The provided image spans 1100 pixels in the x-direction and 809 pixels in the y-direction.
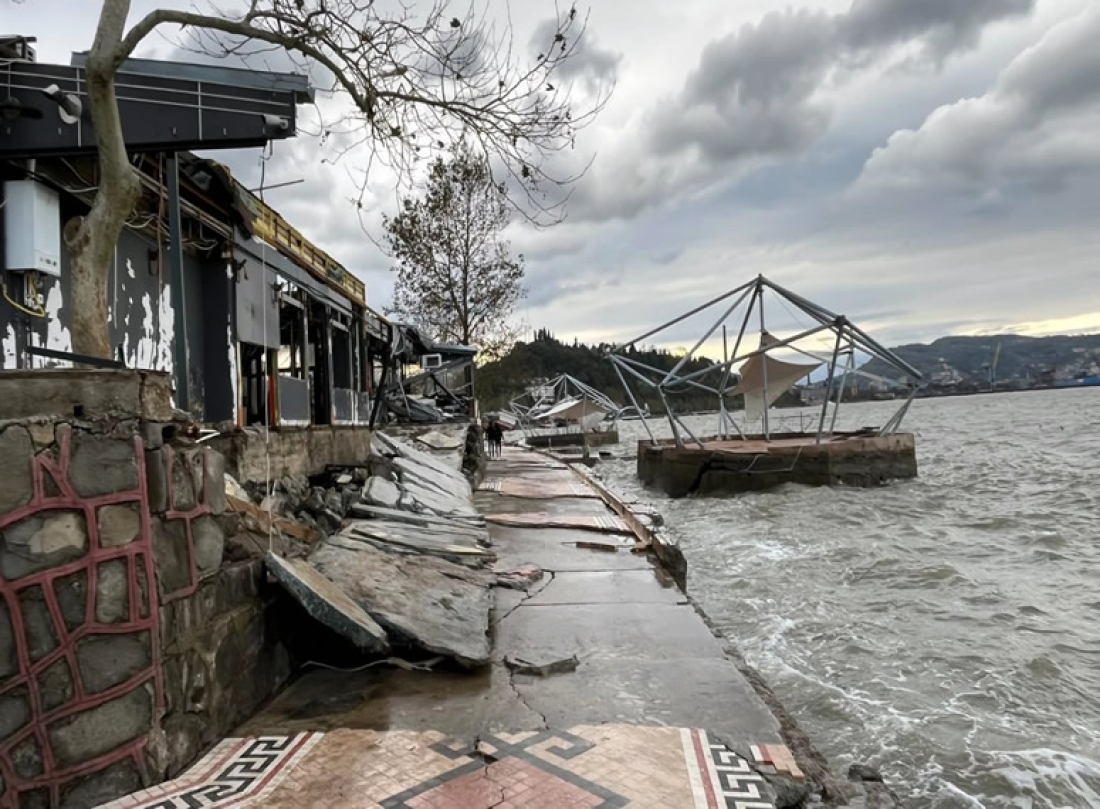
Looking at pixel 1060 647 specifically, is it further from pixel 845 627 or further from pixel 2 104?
pixel 2 104

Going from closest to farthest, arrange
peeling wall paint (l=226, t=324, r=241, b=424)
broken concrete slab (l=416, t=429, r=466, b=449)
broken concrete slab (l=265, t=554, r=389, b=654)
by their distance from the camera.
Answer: broken concrete slab (l=265, t=554, r=389, b=654), peeling wall paint (l=226, t=324, r=241, b=424), broken concrete slab (l=416, t=429, r=466, b=449)

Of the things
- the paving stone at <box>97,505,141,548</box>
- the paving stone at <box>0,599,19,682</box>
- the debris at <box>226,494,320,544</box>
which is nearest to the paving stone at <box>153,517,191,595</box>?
the paving stone at <box>97,505,141,548</box>

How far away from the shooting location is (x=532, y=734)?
3479 mm

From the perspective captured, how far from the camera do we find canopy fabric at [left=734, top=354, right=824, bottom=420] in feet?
104

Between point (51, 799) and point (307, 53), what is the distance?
4.57m

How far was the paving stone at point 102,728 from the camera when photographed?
8.90 feet

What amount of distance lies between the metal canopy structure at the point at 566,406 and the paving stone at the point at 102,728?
42.2 meters

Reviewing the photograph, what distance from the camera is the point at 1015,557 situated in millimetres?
11875

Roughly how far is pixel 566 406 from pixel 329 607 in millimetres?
41345

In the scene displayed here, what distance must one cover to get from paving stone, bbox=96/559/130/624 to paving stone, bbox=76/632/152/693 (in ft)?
0.25

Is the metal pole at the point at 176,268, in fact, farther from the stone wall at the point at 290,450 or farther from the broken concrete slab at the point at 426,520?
the broken concrete slab at the point at 426,520

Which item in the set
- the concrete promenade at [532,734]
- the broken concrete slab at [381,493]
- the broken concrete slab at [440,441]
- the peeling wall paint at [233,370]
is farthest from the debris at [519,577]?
the broken concrete slab at [440,441]

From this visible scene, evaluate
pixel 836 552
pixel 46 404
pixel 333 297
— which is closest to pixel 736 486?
pixel 836 552

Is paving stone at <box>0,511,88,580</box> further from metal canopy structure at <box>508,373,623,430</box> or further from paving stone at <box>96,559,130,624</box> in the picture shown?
metal canopy structure at <box>508,373,623,430</box>
